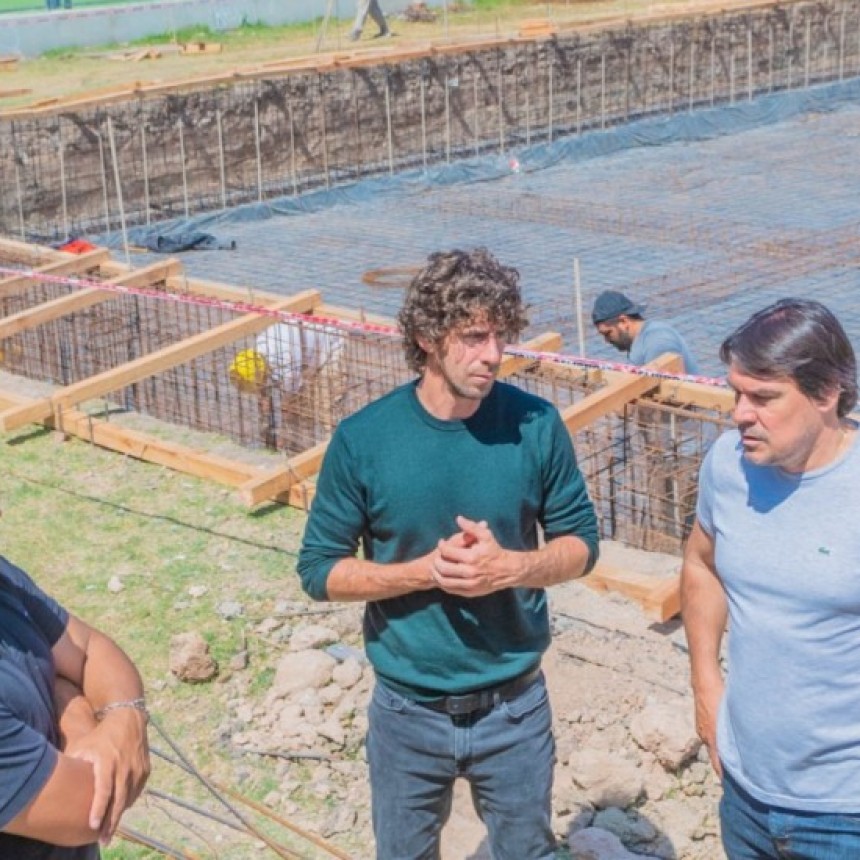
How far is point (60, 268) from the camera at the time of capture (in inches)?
384

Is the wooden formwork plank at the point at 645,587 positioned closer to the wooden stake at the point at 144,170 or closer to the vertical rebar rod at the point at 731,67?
the wooden stake at the point at 144,170

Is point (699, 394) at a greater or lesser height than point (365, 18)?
lesser

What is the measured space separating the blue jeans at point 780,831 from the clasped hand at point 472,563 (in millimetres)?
578

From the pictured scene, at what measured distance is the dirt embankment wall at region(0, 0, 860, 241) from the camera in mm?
16266

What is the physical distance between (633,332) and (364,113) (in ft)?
41.9

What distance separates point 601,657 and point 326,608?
41.4 inches

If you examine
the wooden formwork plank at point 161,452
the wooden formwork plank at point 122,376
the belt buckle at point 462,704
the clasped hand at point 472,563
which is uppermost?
the clasped hand at point 472,563

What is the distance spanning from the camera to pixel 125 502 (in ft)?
21.7

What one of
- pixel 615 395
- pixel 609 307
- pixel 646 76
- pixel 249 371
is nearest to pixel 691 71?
pixel 646 76

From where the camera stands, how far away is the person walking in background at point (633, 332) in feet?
21.7

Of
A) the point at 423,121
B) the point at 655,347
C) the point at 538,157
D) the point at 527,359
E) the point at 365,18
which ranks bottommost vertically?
the point at 538,157

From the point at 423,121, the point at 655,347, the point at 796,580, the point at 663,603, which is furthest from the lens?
the point at 423,121

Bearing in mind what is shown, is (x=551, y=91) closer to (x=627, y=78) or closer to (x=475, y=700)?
(x=627, y=78)

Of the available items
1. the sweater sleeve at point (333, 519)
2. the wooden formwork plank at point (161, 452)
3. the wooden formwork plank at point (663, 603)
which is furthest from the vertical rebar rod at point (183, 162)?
the sweater sleeve at point (333, 519)
